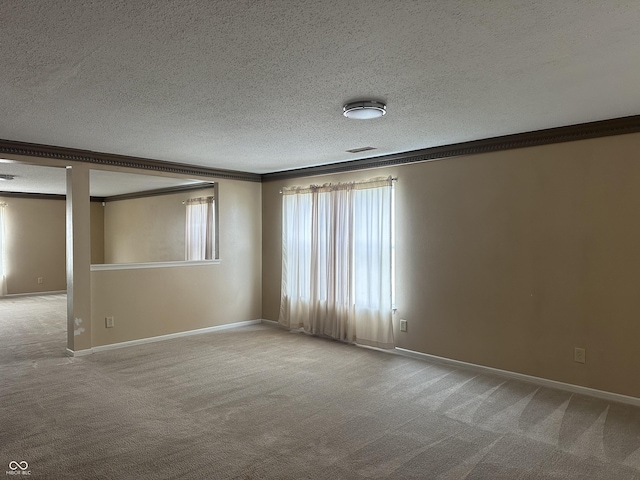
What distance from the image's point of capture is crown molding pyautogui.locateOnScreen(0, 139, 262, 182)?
4535 millimetres

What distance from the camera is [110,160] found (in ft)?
17.2

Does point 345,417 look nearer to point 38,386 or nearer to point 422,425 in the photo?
point 422,425

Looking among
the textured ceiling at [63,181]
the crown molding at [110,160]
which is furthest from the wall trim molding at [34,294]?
the crown molding at [110,160]

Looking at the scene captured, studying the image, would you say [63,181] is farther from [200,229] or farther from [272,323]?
[272,323]

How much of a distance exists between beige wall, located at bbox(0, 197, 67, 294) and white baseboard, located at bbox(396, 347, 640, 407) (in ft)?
29.0

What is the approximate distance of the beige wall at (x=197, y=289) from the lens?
17.7 ft

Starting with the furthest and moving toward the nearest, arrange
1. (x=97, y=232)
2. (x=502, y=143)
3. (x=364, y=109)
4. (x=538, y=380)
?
(x=97, y=232) → (x=502, y=143) → (x=538, y=380) → (x=364, y=109)

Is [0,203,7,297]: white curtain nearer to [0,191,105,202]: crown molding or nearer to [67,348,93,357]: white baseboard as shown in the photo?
[0,191,105,202]: crown molding

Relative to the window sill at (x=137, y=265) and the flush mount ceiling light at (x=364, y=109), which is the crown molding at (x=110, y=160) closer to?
the window sill at (x=137, y=265)

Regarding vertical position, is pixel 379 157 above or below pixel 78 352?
above

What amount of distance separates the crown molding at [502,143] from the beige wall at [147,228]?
3.20 metres

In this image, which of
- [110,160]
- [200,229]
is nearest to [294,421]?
[110,160]

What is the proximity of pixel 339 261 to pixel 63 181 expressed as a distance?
5.44 m

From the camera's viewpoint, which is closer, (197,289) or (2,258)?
(197,289)
